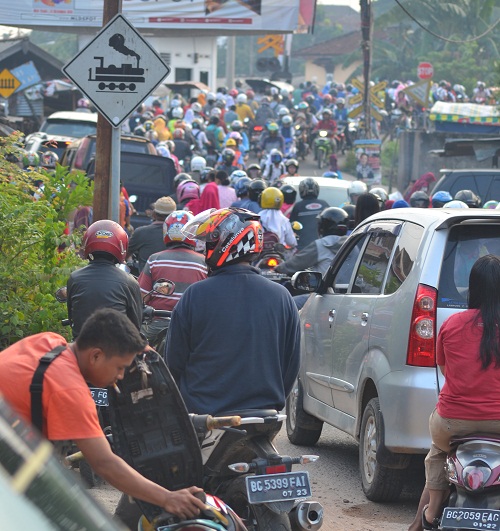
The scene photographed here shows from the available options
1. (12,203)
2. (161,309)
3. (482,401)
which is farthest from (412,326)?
(12,203)

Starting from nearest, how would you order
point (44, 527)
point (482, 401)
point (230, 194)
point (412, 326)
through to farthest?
point (44, 527) < point (482, 401) < point (412, 326) < point (230, 194)

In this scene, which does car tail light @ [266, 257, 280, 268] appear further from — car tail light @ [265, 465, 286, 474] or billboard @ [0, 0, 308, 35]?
billboard @ [0, 0, 308, 35]

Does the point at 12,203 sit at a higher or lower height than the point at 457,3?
lower

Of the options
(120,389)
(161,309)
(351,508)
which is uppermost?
(120,389)

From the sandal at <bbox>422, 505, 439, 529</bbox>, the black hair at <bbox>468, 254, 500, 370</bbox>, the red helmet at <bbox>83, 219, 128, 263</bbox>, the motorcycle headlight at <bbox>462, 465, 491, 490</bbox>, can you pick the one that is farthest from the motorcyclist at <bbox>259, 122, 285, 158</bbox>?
the motorcycle headlight at <bbox>462, 465, 491, 490</bbox>

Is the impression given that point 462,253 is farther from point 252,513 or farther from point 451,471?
point 252,513

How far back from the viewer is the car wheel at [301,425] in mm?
9070

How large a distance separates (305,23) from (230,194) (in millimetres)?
35482

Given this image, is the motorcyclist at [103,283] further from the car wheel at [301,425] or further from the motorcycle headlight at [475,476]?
the car wheel at [301,425]

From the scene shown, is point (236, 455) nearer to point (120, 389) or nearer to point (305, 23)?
point (120, 389)

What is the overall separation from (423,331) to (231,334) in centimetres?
181

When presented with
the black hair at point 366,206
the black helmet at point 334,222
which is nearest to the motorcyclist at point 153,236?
the black helmet at point 334,222

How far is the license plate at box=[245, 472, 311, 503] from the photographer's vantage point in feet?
15.5

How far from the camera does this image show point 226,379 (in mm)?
5117
